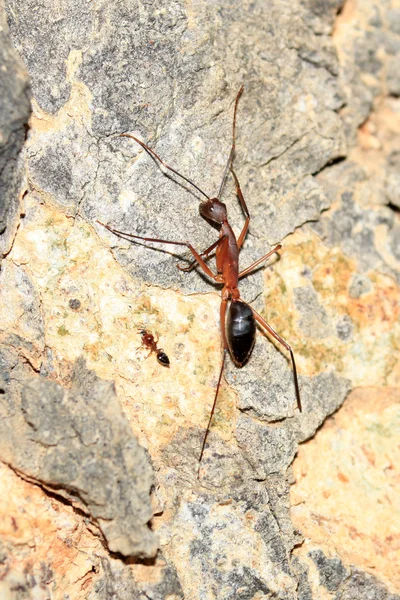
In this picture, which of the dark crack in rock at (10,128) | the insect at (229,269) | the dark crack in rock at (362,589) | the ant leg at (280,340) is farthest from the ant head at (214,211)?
the dark crack in rock at (362,589)

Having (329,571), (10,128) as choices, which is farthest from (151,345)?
(329,571)

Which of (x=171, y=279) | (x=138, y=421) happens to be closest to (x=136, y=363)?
(x=138, y=421)

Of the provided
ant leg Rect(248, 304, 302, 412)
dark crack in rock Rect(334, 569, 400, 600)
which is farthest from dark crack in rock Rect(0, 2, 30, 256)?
dark crack in rock Rect(334, 569, 400, 600)

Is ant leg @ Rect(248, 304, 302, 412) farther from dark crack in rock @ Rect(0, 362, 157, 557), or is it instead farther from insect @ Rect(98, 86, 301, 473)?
dark crack in rock @ Rect(0, 362, 157, 557)

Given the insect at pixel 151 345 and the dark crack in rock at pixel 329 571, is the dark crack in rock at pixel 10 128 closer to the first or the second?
the insect at pixel 151 345

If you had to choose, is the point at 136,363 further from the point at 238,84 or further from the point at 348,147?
the point at 348,147

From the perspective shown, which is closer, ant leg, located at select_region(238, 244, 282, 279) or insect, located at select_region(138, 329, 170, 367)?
insect, located at select_region(138, 329, 170, 367)

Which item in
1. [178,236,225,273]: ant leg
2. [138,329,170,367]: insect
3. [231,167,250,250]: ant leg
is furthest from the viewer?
[231,167,250,250]: ant leg
